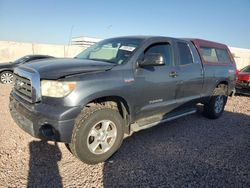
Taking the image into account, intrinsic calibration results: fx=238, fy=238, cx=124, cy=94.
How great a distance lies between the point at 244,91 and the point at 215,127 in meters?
5.26

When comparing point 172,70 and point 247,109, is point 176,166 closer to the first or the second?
point 172,70

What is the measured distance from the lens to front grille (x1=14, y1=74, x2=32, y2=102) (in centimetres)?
334

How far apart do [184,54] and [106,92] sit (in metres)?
2.34

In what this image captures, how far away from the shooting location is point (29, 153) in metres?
3.65

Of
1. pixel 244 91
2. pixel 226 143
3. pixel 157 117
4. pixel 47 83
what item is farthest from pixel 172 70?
pixel 244 91

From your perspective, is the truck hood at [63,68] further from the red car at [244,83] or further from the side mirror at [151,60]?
the red car at [244,83]

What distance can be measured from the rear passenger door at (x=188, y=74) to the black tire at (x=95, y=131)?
1.67m

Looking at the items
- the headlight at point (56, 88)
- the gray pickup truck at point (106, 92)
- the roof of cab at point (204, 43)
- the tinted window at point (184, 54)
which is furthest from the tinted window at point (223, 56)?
the headlight at point (56, 88)

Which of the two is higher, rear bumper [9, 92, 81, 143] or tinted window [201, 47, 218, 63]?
tinted window [201, 47, 218, 63]

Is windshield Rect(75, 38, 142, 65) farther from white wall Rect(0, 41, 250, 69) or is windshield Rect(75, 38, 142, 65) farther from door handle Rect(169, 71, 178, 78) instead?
white wall Rect(0, 41, 250, 69)

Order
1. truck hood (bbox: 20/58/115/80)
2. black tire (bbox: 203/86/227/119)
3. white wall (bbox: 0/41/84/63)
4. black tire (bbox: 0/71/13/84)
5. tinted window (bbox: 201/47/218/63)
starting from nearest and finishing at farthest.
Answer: truck hood (bbox: 20/58/115/80) < tinted window (bbox: 201/47/218/63) < black tire (bbox: 203/86/227/119) < black tire (bbox: 0/71/13/84) < white wall (bbox: 0/41/84/63)

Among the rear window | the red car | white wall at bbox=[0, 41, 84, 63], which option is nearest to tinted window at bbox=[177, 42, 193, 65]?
the rear window

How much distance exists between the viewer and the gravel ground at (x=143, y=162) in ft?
10.0

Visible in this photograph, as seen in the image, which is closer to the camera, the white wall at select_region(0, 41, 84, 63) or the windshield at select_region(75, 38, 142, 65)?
the windshield at select_region(75, 38, 142, 65)
